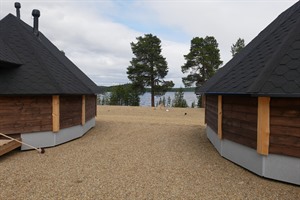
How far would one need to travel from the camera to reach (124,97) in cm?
3488

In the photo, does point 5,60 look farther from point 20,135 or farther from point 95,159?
point 95,159

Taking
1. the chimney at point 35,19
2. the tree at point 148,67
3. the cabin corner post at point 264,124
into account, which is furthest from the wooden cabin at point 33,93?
the tree at point 148,67

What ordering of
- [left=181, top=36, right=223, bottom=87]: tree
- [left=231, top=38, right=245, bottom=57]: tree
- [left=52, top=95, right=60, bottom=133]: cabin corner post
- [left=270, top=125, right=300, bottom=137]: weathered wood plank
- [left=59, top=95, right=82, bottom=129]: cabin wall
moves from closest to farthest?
[left=270, top=125, right=300, bottom=137]: weathered wood plank < [left=52, top=95, right=60, bottom=133]: cabin corner post < [left=59, top=95, right=82, bottom=129]: cabin wall < [left=181, top=36, right=223, bottom=87]: tree < [left=231, top=38, right=245, bottom=57]: tree

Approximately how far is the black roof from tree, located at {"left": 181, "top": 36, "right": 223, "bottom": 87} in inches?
792

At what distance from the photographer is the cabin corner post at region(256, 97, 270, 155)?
5.60 metres

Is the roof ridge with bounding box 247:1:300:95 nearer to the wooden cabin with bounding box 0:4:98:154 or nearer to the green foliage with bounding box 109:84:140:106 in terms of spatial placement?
the wooden cabin with bounding box 0:4:98:154

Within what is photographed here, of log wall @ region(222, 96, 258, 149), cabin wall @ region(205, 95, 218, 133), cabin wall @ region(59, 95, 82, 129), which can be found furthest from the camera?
cabin wall @ region(59, 95, 82, 129)

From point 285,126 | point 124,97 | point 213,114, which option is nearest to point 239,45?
point 124,97

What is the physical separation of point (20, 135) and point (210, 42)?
83.7 feet

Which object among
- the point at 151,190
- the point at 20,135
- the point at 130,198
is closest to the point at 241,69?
the point at 151,190

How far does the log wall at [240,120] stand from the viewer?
6.16 m

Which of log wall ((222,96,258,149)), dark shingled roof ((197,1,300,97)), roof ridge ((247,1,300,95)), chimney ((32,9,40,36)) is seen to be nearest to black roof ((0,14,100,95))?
chimney ((32,9,40,36))

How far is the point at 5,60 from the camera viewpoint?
7.97 m

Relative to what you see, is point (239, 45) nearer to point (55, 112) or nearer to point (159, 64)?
point (159, 64)
